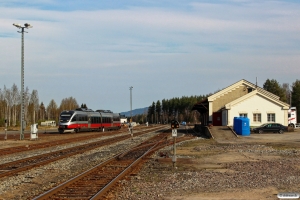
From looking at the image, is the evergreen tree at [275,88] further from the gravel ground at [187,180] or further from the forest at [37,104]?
the gravel ground at [187,180]

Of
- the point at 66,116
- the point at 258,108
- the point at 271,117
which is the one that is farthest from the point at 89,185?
the point at 66,116

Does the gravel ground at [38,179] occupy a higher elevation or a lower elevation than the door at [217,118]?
lower

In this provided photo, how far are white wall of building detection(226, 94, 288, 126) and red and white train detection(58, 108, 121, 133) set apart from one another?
18.9 metres

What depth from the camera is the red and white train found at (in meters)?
55.9

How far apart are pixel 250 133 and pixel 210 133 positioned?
18.6 ft

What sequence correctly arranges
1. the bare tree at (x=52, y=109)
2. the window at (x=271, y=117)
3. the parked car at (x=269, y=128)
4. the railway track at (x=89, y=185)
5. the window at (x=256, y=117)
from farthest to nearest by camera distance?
the bare tree at (x=52, y=109), the window at (x=256, y=117), the window at (x=271, y=117), the parked car at (x=269, y=128), the railway track at (x=89, y=185)

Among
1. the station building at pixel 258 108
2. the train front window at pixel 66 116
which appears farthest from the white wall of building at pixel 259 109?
the train front window at pixel 66 116

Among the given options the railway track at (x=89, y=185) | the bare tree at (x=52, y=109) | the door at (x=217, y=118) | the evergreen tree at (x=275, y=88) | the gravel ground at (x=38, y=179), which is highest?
the evergreen tree at (x=275, y=88)

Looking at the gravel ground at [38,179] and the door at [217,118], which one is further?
the door at [217,118]

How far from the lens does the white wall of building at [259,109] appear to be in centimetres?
5291

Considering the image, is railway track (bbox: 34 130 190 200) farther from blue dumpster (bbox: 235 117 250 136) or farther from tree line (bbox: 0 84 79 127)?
Result: tree line (bbox: 0 84 79 127)

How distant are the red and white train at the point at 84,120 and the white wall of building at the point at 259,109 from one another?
61.9 feet

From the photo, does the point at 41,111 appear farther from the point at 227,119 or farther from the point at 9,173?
the point at 9,173

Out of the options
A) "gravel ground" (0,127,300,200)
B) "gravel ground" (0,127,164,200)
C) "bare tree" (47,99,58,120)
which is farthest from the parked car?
"bare tree" (47,99,58,120)
